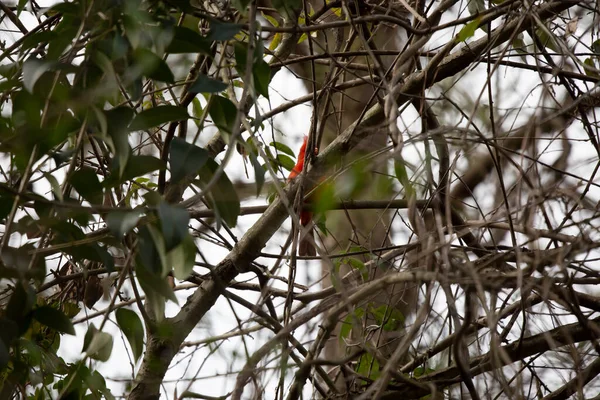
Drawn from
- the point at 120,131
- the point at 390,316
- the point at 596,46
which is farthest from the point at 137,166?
the point at 596,46

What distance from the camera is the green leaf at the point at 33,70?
1180mm

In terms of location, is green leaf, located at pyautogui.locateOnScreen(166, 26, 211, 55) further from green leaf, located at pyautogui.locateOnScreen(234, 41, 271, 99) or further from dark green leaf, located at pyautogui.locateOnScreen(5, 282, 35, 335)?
dark green leaf, located at pyautogui.locateOnScreen(5, 282, 35, 335)

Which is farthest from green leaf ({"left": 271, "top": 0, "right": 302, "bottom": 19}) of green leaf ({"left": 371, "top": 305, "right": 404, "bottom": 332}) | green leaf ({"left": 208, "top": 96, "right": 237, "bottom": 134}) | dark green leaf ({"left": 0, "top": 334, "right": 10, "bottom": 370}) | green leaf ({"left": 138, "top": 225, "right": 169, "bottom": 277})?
green leaf ({"left": 371, "top": 305, "right": 404, "bottom": 332})

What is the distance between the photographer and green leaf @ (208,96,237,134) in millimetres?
1447

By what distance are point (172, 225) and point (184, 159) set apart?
0.63 ft

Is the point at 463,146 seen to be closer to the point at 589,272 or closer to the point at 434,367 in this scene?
the point at 589,272

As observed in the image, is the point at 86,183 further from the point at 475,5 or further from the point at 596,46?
the point at 596,46

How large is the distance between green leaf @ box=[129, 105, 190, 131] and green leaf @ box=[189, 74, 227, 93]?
70 millimetres

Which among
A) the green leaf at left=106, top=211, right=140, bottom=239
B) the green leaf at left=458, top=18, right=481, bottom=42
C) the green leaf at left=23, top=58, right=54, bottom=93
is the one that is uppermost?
the green leaf at left=458, top=18, right=481, bottom=42

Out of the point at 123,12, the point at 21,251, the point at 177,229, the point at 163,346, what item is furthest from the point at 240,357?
the point at 123,12

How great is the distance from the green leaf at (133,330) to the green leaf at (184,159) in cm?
49

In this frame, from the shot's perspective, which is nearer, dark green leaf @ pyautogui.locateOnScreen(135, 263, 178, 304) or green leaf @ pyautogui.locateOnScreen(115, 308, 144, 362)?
dark green leaf @ pyautogui.locateOnScreen(135, 263, 178, 304)

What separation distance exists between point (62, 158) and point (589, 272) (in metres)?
1.29

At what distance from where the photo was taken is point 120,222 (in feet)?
3.72
